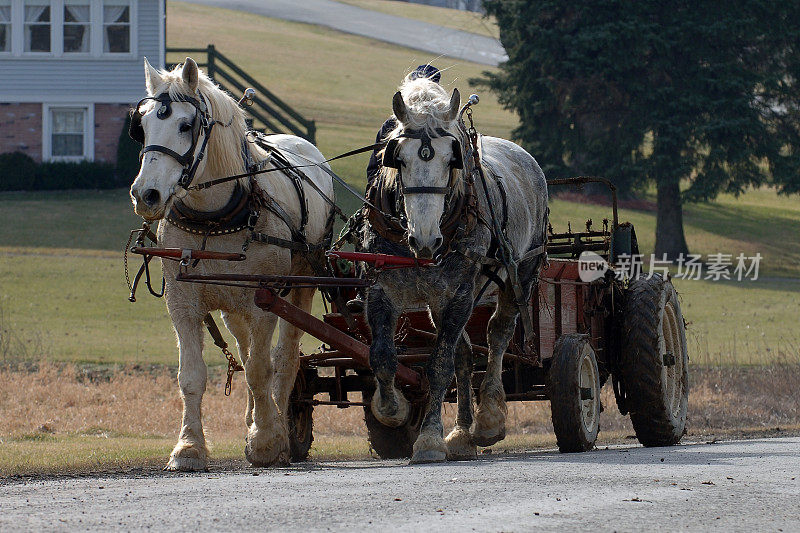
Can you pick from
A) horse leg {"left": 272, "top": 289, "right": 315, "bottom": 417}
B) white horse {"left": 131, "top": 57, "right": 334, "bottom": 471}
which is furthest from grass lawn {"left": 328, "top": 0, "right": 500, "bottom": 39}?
white horse {"left": 131, "top": 57, "right": 334, "bottom": 471}

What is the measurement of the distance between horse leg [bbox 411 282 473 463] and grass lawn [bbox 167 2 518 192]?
3285 cm

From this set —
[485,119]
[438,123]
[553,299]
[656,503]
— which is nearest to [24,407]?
[553,299]

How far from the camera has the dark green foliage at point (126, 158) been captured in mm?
40875

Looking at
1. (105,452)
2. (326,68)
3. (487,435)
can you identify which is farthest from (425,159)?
(326,68)

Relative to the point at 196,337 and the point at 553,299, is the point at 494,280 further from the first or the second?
the point at 196,337

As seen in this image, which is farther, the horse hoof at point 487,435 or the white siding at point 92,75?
the white siding at point 92,75

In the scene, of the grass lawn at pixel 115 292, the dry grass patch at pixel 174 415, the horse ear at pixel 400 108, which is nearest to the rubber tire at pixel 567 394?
the dry grass patch at pixel 174 415

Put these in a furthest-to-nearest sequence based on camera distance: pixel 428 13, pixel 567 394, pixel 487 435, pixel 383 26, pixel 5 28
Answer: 1. pixel 428 13
2. pixel 383 26
3. pixel 5 28
4. pixel 567 394
5. pixel 487 435

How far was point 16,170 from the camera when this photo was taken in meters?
40.3

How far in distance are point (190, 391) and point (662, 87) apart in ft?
99.3

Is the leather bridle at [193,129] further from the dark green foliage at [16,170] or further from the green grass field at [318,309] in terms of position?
the dark green foliage at [16,170]

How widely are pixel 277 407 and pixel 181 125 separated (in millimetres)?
2675

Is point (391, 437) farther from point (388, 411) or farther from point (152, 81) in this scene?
point (152, 81)

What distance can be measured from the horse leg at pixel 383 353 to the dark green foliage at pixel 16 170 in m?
32.6
